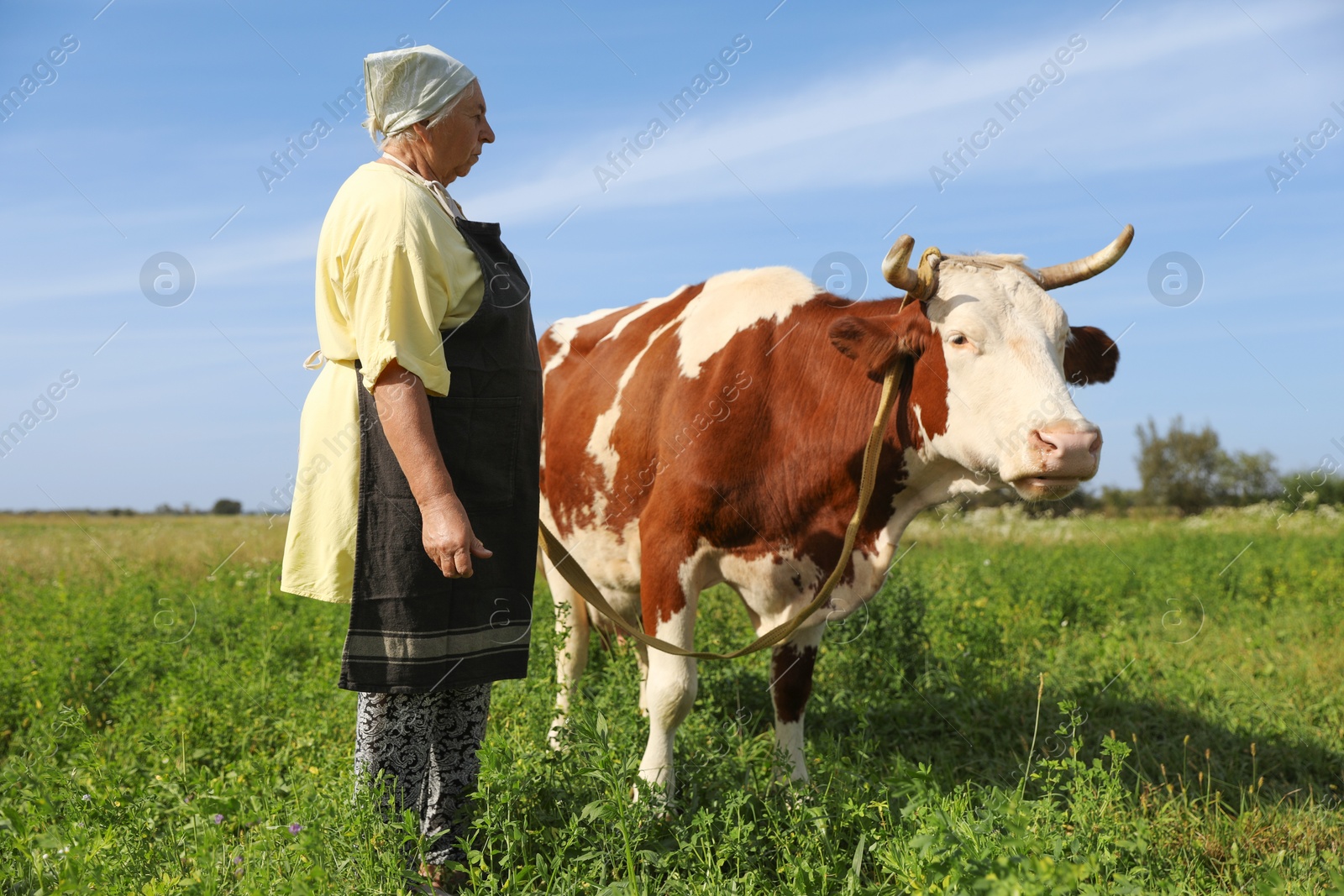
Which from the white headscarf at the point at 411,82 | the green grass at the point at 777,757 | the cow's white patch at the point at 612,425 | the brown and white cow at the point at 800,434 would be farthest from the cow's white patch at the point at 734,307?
the white headscarf at the point at 411,82

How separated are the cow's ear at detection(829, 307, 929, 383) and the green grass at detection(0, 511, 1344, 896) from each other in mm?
1422

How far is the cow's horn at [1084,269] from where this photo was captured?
381 centimetres

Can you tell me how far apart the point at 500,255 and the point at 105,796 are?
7.18 feet

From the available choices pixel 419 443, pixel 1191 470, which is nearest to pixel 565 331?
pixel 419 443

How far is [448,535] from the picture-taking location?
2.52m

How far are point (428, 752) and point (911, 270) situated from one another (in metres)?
2.49

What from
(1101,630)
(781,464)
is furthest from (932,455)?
(1101,630)

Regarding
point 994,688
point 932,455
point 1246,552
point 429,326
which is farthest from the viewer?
point 1246,552

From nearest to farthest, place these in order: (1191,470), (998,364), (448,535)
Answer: (448,535) < (998,364) < (1191,470)

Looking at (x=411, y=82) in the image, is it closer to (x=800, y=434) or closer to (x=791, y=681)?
(x=800, y=434)

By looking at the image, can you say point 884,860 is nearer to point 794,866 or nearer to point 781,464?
point 794,866

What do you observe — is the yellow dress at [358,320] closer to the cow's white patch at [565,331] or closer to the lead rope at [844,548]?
the lead rope at [844,548]

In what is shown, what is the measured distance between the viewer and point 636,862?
Result: 9.99 feet

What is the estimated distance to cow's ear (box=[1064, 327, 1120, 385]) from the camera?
12.8 feet
